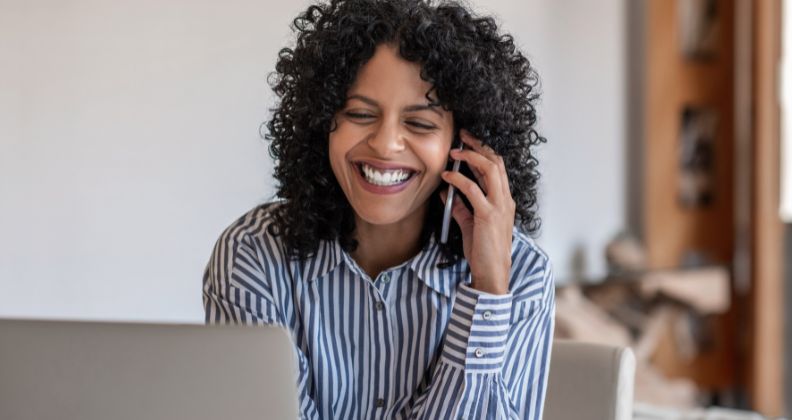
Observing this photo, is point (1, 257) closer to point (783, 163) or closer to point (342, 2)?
point (342, 2)

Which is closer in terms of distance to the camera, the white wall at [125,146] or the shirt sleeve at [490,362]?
the shirt sleeve at [490,362]

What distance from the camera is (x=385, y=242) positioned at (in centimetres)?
148

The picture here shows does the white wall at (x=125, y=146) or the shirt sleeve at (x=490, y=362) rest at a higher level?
the white wall at (x=125, y=146)

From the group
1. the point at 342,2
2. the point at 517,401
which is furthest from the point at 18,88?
the point at 517,401

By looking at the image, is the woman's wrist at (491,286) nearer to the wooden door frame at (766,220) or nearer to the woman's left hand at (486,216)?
the woman's left hand at (486,216)

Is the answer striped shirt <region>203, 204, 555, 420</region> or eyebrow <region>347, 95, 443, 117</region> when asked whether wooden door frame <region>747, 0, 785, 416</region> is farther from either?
eyebrow <region>347, 95, 443, 117</region>

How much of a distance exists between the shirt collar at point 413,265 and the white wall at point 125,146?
2.77ft

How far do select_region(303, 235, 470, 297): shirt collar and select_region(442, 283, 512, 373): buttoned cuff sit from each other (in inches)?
2.9

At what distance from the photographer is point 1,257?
6.64 ft

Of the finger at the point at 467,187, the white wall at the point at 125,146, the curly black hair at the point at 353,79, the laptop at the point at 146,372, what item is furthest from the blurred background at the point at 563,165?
the laptop at the point at 146,372

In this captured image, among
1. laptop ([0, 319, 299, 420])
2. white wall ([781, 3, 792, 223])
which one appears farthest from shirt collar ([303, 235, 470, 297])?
white wall ([781, 3, 792, 223])

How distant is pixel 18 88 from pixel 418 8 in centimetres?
99

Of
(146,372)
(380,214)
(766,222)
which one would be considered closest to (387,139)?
(380,214)

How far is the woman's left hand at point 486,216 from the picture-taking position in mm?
1371
